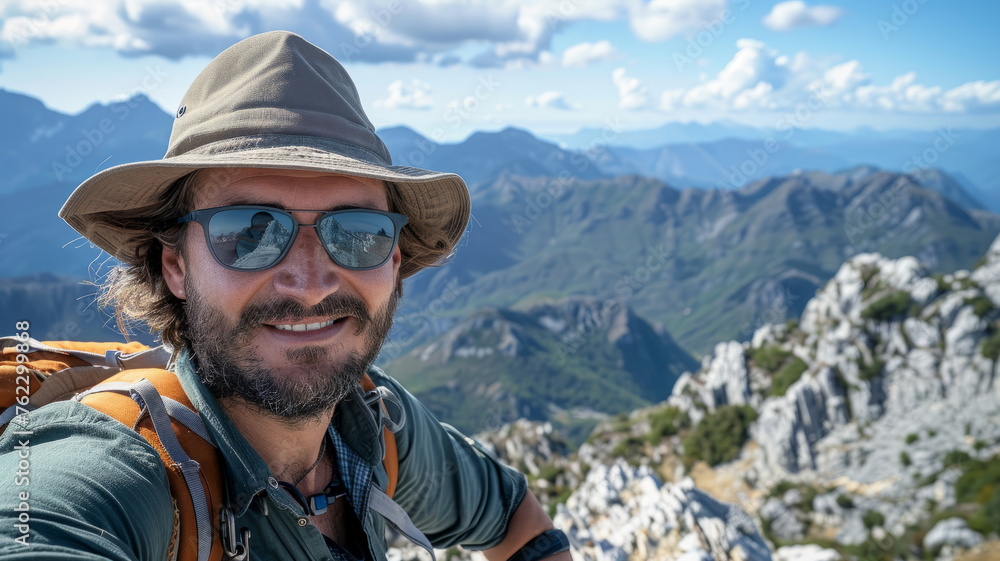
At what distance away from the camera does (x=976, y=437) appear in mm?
42125

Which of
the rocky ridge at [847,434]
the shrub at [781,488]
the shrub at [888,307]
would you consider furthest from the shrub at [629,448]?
the shrub at [888,307]

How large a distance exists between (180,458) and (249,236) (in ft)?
3.53

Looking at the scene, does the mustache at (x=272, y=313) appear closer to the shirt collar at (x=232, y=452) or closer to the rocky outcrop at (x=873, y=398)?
the shirt collar at (x=232, y=452)

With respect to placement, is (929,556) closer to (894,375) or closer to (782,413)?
(782,413)

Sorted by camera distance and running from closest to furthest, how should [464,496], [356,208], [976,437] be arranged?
1. [356,208]
2. [464,496]
3. [976,437]

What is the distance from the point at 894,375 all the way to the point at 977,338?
708 cm

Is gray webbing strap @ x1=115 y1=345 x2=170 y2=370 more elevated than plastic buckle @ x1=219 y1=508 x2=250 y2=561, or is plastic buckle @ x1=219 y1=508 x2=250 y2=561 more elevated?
gray webbing strap @ x1=115 y1=345 x2=170 y2=370

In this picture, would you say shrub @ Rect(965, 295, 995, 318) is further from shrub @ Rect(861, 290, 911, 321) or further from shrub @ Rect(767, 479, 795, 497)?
shrub @ Rect(767, 479, 795, 497)

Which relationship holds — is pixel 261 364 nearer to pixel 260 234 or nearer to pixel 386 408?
pixel 260 234

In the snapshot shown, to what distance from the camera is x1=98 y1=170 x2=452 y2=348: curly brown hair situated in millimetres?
3326

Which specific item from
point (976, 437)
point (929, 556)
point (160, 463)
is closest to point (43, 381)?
point (160, 463)

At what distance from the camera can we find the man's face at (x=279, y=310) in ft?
9.46

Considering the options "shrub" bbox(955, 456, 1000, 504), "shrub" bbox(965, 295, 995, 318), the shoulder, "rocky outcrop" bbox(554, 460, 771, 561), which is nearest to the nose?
the shoulder

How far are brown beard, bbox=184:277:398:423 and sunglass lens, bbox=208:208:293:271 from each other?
0.76ft
